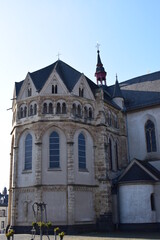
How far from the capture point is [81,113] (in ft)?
98.0

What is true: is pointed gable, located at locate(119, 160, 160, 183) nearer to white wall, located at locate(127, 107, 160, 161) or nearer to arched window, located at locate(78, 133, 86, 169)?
white wall, located at locate(127, 107, 160, 161)

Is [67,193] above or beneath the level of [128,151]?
beneath

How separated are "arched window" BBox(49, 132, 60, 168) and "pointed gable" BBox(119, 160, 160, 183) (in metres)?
6.83

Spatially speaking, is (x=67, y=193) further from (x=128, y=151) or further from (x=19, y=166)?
(x=128, y=151)

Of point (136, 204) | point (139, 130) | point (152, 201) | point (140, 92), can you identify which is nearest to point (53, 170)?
point (136, 204)

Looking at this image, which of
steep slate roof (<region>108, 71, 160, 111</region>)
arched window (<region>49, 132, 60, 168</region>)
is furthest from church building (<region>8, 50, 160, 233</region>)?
steep slate roof (<region>108, 71, 160, 111</region>)

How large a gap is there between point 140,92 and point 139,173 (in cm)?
1368

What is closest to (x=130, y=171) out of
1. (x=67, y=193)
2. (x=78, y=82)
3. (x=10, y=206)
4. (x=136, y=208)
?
(x=136, y=208)

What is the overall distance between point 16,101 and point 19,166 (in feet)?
22.9

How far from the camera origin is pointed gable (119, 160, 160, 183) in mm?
28456

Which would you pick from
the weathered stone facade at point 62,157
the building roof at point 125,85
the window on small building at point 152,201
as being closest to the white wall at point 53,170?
the weathered stone facade at point 62,157

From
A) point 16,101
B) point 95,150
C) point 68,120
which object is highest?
point 16,101

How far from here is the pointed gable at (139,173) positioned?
93.4 feet

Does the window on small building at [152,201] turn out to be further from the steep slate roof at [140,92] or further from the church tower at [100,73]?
the church tower at [100,73]
